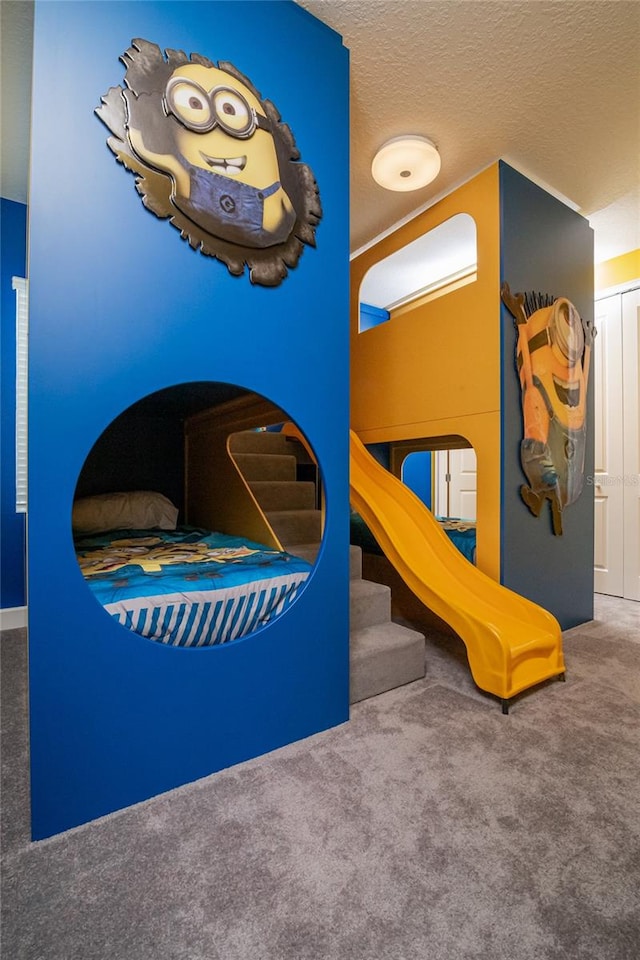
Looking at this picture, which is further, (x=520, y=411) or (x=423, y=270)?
(x=423, y=270)

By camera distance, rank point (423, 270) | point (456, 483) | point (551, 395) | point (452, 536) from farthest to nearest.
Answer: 1. point (456, 483)
2. point (423, 270)
3. point (452, 536)
4. point (551, 395)

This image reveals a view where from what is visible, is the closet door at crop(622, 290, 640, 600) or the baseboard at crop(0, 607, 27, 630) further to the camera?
the closet door at crop(622, 290, 640, 600)

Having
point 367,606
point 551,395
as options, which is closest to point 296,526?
point 367,606

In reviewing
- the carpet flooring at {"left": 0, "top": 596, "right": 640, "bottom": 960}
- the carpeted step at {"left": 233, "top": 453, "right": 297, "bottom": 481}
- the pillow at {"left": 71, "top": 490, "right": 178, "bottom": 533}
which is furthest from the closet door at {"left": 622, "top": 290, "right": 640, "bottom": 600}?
the pillow at {"left": 71, "top": 490, "right": 178, "bottom": 533}

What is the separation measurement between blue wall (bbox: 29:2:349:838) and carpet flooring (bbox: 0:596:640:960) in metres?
0.16

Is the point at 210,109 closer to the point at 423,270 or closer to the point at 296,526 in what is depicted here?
the point at 296,526

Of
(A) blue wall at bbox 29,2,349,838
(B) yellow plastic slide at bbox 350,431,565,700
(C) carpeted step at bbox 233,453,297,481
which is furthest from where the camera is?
(C) carpeted step at bbox 233,453,297,481

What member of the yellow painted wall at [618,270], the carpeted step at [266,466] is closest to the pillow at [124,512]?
the carpeted step at [266,466]

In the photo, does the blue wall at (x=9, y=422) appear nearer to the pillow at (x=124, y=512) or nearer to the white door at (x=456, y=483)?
the pillow at (x=124, y=512)

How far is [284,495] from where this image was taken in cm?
310

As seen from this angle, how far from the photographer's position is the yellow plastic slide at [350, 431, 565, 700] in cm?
189

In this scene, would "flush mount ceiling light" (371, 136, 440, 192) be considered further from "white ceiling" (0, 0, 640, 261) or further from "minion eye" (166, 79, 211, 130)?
"minion eye" (166, 79, 211, 130)

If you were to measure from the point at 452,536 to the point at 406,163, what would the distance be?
223 centimetres

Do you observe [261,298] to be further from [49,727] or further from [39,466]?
[49,727]
